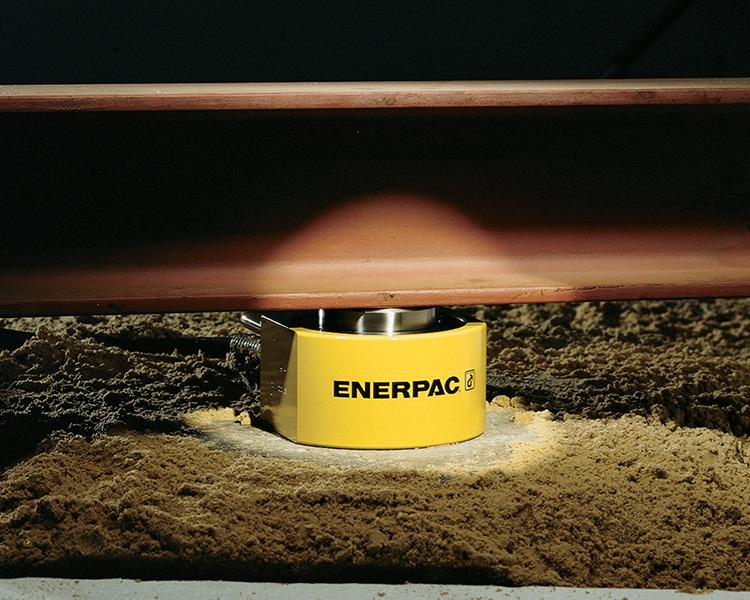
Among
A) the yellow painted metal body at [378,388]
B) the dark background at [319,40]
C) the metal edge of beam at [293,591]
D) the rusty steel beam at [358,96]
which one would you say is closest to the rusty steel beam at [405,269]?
the yellow painted metal body at [378,388]

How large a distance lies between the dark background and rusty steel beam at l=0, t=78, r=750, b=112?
182 centimetres

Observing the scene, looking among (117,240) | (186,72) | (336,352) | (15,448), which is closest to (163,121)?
(117,240)

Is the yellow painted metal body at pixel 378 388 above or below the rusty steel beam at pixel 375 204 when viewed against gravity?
below

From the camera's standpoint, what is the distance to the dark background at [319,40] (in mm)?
4590

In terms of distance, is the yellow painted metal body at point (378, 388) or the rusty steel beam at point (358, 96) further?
the yellow painted metal body at point (378, 388)

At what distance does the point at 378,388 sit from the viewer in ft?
10.2

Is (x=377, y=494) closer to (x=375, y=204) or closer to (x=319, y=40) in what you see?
(x=375, y=204)

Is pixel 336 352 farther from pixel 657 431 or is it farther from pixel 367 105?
pixel 657 431

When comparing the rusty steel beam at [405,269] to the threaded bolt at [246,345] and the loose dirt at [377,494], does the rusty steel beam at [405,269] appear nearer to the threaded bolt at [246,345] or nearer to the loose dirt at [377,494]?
the loose dirt at [377,494]

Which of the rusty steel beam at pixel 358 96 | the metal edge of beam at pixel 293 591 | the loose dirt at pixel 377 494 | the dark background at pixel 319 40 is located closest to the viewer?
the metal edge of beam at pixel 293 591

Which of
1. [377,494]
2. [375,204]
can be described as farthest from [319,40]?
[377,494]

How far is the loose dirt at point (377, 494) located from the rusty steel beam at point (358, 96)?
3.14 feet

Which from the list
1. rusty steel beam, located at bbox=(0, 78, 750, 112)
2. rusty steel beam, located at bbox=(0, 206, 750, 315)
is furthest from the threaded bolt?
rusty steel beam, located at bbox=(0, 78, 750, 112)

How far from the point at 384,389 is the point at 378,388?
0.02 meters
